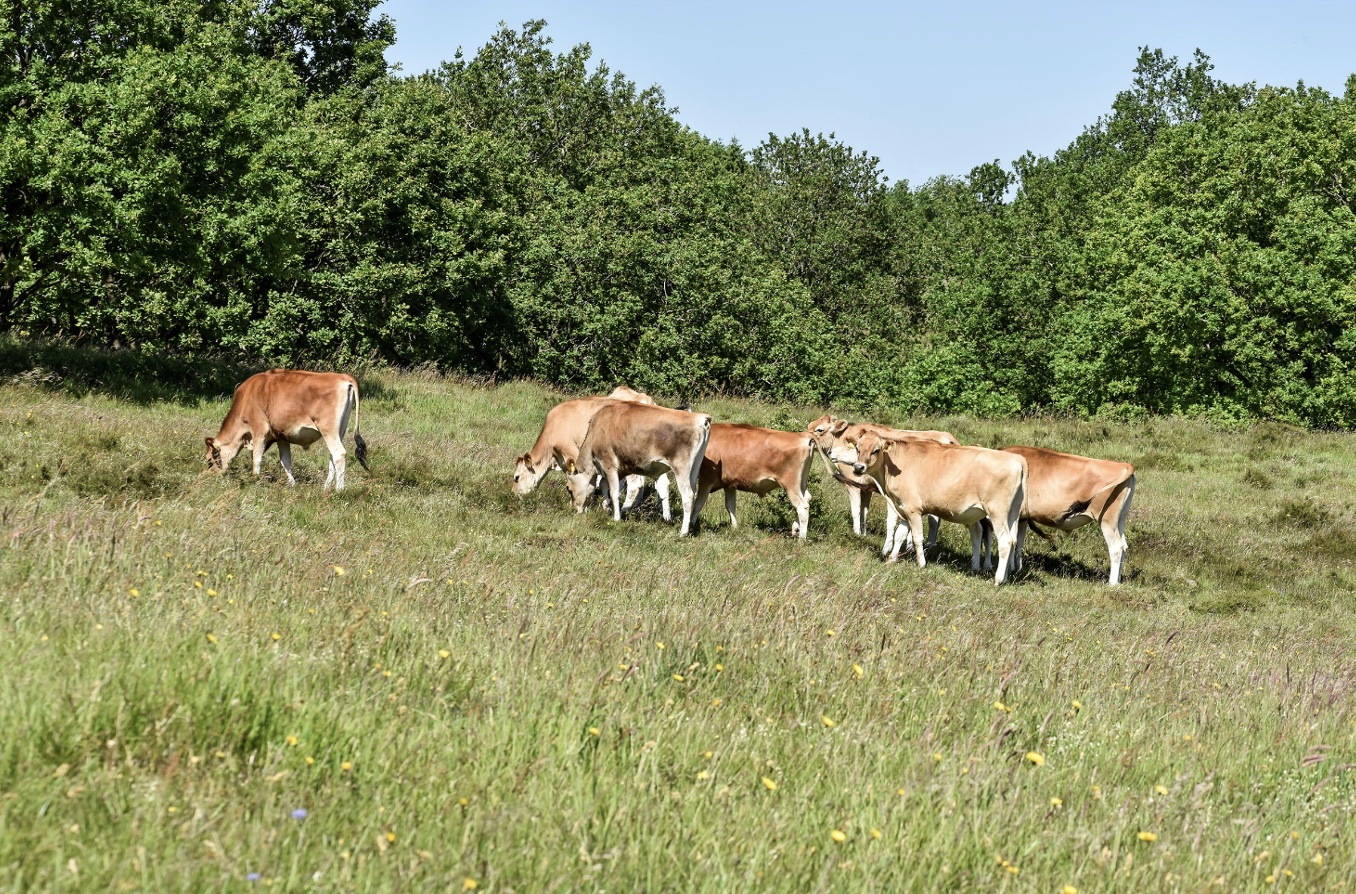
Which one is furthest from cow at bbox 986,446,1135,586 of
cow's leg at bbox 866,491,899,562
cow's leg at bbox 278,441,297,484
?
cow's leg at bbox 278,441,297,484

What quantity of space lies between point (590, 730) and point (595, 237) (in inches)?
1372

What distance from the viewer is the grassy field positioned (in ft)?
10.6

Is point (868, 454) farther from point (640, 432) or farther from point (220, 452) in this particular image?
point (220, 452)

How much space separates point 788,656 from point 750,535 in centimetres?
882

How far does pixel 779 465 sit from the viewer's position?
16109 millimetres

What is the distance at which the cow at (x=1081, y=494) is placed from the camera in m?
15.5

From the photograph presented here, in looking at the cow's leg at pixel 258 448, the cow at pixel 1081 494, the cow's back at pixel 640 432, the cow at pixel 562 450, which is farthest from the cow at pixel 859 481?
the cow's leg at pixel 258 448

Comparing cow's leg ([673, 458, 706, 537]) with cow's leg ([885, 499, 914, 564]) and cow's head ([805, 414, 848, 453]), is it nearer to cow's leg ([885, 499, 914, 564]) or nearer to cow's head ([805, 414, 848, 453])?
cow's head ([805, 414, 848, 453])

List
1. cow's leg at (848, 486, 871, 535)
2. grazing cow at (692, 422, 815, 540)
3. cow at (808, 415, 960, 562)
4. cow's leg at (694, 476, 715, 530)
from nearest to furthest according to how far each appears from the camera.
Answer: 1. cow at (808, 415, 960, 562)
2. cow's leg at (694, 476, 715, 530)
3. grazing cow at (692, 422, 815, 540)
4. cow's leg at (848, 486, 871, 535)

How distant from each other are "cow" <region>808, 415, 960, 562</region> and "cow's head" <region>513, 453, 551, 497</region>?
406 cm

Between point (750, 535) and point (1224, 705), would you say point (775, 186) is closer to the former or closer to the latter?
point (750, 535)

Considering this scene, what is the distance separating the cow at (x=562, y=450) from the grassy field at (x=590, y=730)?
550cm

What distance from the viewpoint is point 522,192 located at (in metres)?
41.2

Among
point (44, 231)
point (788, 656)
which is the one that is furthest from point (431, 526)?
point (44, 231)
